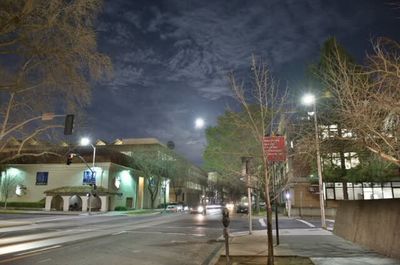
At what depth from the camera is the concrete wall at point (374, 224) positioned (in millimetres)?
11141

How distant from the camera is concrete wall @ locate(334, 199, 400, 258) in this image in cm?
1114

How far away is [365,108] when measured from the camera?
939 cm

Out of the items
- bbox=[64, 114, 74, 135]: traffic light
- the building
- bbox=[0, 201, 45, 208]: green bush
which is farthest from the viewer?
bbox=[0, 201, 45, 208]: green bush

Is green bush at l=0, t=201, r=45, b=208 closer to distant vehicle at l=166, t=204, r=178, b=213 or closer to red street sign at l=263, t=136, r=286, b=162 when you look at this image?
distant vehicle at l=166, t=204, r=178, b=213

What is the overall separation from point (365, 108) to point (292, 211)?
116 ft

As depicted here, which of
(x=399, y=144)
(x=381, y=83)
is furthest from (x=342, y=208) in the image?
(x=381, y=83)

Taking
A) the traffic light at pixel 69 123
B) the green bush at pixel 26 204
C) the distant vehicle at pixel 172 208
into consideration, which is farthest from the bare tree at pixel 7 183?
the traffic light at pixel 69 123

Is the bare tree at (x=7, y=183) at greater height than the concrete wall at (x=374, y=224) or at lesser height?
greater

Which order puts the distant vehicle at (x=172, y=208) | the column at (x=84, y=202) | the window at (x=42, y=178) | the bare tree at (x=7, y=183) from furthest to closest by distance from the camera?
the distant vehicle at (x=172, y=208) → the window at (x=42, y=178) → the bare tree at (x=7, y=183) → the column at (x=84, y=202)

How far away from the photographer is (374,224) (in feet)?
42.4

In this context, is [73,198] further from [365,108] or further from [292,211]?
[365,108]

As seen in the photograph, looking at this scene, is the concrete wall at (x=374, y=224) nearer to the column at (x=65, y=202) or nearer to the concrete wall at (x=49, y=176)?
the concrete wall at (x=49, y=176)

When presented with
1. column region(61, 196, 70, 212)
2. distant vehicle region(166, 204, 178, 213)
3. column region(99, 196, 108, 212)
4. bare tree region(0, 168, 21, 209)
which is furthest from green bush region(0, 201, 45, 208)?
distant vehicle region(166, 204, 178, 213)

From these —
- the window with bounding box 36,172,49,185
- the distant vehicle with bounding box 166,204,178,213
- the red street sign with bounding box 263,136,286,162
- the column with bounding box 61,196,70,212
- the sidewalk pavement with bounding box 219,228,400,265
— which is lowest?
the sidewalk pavement with bounding box 219,228,400,265
